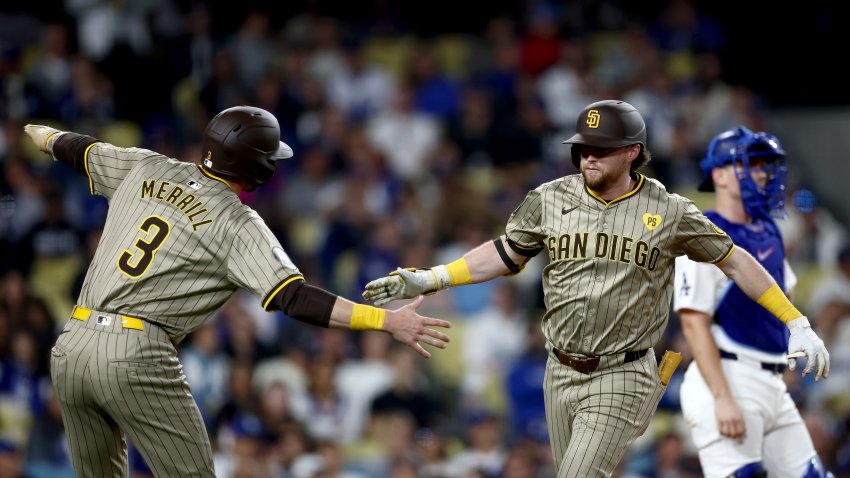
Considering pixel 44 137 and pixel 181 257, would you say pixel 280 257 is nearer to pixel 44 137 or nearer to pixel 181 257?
pixel 181 257

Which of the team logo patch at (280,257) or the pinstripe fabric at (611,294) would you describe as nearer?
the team logo patch at (280,257)

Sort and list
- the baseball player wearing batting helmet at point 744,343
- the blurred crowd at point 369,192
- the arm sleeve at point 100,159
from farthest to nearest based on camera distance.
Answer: the blurred crowd at point 369,192, the baseball player wearing batting helmet at point 744,343, the arm sleeve at point 100,159

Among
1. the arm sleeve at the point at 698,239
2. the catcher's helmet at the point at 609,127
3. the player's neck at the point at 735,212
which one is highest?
the catcher's helmet at the point at 609,127

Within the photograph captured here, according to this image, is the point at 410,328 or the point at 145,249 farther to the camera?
Answer: the point at 145,249

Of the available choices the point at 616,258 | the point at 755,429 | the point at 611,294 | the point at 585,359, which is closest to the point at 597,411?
the point at 585,359

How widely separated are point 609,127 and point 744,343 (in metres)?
1.49

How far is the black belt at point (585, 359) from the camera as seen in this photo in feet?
16.4

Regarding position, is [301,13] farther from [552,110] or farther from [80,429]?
[80,429]

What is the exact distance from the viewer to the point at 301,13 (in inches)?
480

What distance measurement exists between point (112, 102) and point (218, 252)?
6397 mm

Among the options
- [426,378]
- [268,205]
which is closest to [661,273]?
[426,378]

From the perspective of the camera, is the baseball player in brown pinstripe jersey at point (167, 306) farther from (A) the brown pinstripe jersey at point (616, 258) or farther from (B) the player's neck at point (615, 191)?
(B) the player's neck at point (615, 191)

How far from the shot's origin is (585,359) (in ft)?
16.4

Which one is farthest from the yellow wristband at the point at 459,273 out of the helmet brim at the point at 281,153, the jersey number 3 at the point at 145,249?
the jersey number 3 at the point at 145,249
